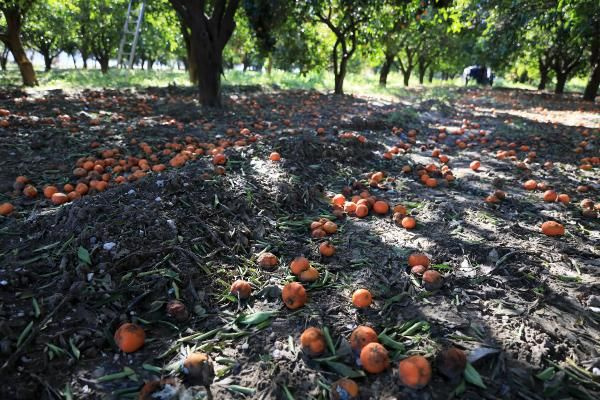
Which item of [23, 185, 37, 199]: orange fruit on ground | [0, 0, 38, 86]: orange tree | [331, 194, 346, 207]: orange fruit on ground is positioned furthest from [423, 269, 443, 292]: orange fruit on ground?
[0, 0, 38, 86]: orange tree

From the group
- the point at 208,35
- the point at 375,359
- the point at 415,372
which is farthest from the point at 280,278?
the point at 208,35

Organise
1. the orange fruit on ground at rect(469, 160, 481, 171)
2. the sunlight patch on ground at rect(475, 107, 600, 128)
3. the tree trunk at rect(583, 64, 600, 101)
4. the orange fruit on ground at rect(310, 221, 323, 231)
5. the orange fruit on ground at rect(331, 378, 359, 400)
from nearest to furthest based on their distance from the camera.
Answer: the orange fruit on ground at rect(331, 378, 359, 400)
the orange fruit on ground at rect(310, 221, 323, 231)
the orange fruit on ground at rect(469, 160, 481, 171)
the sunlight patch on ground at rect(475, 107, 600, 128)
the tree trunk at rect(583, 64, 600, 101)

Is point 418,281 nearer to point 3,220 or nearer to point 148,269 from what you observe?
point 148,269

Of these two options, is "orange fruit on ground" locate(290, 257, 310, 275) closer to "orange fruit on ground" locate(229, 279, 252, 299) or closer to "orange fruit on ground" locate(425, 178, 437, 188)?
"orange fruit on ground" locate(229, 279, 252, 299)

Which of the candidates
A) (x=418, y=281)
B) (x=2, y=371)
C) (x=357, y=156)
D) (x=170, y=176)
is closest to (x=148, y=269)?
(x=2, y=371)

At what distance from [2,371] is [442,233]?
3503mm

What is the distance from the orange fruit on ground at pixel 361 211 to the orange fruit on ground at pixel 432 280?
4.08 ft

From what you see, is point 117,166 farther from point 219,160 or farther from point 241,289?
point 241,289

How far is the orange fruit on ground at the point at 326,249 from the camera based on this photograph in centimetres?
311

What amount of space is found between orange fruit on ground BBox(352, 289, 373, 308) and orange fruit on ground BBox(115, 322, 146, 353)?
1.41 metres

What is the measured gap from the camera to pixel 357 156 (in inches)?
232

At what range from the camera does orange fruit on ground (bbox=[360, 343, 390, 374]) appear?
6.38 feet

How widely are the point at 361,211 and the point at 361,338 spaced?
1.92 metres

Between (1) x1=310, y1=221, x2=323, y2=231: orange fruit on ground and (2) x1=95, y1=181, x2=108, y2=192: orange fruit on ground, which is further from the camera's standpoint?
(2) x1=95, y1=181, x2=108, y2=192: orange fruit on ground
